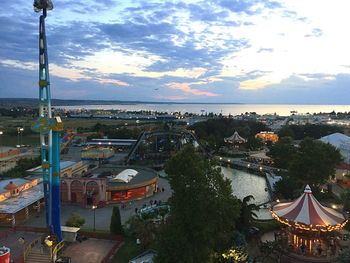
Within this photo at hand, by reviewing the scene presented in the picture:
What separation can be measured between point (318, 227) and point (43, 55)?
22322 millimetres

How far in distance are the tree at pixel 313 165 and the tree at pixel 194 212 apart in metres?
21.6

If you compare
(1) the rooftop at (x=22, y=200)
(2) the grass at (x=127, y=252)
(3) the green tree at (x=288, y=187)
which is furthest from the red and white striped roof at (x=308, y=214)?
(1) the rooftop at (x=22, y=200)

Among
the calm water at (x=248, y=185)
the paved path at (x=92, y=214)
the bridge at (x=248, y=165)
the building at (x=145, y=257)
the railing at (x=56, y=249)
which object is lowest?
the calm water at (x=248, y=185)

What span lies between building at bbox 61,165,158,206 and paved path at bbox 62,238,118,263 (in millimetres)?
10059

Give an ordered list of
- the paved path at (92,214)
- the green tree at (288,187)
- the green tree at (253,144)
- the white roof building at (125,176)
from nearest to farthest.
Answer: the paved path at (92,214)
the green tree at (288,187)
the white roof building at (125,176)
the green tree at (253,144)

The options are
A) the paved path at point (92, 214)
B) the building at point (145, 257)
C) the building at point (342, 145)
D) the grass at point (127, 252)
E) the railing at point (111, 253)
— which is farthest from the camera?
the building at point (342, 145)

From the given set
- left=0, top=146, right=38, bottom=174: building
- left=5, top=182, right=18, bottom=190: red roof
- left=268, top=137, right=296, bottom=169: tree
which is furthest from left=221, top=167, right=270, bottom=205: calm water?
left=0, top=146, right=38, bottom=174: building

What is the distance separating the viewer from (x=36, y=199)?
108 feet

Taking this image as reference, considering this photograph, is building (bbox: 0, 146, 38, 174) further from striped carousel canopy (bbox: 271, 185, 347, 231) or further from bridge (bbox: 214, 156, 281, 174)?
striped carousel canopy (bbox: 271, 185, 347, 231)

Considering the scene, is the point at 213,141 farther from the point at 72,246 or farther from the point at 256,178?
the point at 72,246

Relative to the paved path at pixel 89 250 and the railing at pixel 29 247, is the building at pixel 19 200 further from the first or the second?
the paved path at pixel 89 250

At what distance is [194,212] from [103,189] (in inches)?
806

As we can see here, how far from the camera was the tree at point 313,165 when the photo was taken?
127 feet

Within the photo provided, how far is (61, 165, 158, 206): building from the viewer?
3722cm
